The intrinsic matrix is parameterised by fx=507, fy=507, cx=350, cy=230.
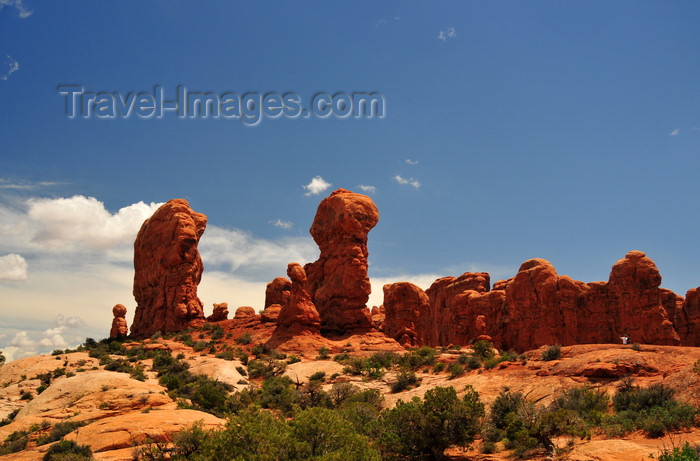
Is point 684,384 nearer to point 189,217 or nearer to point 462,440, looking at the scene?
point 462,440

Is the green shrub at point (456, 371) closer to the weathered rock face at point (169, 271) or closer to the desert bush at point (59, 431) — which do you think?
the desert bush at point (59, 431)

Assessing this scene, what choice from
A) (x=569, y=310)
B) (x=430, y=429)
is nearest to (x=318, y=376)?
(x=430, y=429)

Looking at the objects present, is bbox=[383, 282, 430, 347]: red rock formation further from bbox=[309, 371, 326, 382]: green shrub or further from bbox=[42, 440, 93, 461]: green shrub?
bbox=[42, 440, 93, 461]: green shrub

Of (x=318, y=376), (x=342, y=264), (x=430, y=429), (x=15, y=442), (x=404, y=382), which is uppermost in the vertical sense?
(x=342, y=264)

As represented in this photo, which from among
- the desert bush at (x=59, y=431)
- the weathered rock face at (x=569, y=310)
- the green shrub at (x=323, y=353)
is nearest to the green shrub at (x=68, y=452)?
the desert bush at (x=59, y=431)

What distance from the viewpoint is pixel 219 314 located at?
52.1 m

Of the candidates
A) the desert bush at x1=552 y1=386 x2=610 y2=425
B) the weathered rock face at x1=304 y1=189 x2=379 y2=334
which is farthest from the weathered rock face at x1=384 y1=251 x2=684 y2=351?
the desert bush at x1=552 y1=386 x2=610 y2=425

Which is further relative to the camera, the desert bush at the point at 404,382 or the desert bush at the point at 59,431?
the desert bush at the point at 404,382

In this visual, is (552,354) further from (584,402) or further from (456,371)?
(584,402)

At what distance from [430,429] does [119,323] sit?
45960mm

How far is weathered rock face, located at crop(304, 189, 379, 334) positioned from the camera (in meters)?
44.7

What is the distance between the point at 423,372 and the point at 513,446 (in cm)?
1427

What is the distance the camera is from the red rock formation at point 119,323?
5391cm

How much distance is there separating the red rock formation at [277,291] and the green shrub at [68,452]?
130 feet
